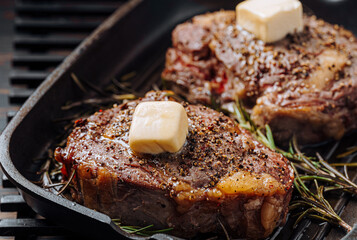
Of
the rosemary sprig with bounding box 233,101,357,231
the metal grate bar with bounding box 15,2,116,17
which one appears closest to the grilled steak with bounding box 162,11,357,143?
the rosemary sprig with bounding box 233,101,357,231

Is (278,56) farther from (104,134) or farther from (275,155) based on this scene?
(104,134)

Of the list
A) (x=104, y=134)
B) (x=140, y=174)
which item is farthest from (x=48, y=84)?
(x=140, y=174)

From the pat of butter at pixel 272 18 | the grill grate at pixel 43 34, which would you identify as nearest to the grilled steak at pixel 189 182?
the pat of butter at pixel 272 18

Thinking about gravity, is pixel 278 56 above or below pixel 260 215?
above

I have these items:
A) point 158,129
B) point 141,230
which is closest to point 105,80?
point 158,129

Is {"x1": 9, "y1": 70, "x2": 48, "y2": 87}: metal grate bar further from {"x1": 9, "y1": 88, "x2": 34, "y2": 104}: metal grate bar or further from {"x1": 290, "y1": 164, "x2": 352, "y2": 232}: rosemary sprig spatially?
{"x1": 290, "y1": 164, "x2": 352, "y2": 232}: rosemary sprig

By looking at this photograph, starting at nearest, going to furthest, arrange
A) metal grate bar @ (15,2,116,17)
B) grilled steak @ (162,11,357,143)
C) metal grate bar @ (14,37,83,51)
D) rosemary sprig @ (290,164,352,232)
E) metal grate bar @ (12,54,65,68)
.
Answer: rosemary sprig @ (290,164,352,232) < grilled steak @ (162,11,357,143) < metal grate bar @ (12,54,65,68) < metal grate bar @ (14,37,83,51) < metal grate bar @ (15,2,116,17)
